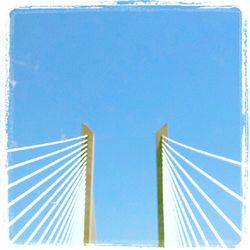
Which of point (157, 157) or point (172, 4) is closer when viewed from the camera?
point (172, 4)

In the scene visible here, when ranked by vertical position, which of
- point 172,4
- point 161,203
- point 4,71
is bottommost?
point 161,203

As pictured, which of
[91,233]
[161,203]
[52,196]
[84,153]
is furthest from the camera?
[84,153]

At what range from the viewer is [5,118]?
2115 millimetres

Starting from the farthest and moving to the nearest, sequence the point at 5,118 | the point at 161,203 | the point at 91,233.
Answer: the point at 91,233 → the point at 161,203 → the point at 5,118

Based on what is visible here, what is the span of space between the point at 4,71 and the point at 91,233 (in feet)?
9.03

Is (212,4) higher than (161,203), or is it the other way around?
(212,4)

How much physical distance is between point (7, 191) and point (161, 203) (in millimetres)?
2456

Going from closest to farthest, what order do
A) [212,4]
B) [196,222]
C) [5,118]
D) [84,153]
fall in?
[5,118], [196,222], [212,4], [84,153]

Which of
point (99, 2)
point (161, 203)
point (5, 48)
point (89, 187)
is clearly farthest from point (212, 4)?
point (89, 187)

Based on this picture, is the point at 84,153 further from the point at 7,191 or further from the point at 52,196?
the point at 7,191

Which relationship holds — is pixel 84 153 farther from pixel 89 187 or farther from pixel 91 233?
pixel 91 233

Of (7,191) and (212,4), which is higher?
(212,4)

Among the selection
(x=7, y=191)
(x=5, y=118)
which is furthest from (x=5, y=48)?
(x=7, y=191)

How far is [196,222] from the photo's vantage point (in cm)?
226
